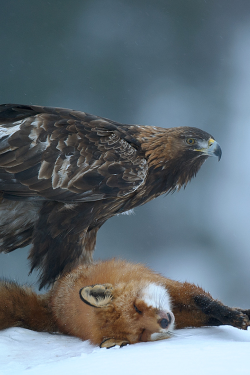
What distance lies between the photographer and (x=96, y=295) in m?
1.69

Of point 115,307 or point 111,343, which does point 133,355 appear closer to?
point 111,343

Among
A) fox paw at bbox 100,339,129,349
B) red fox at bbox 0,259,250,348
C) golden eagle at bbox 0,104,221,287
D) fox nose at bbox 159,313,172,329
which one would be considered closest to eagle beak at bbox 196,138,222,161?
golden eagle at bbox 0,104,221,287

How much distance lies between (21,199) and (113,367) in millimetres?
1667

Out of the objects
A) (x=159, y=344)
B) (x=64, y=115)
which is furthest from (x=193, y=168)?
(x=159, y=344)

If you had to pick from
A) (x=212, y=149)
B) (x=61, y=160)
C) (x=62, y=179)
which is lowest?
(x=62, y=179)

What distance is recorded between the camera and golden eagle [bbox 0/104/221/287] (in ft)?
8.84

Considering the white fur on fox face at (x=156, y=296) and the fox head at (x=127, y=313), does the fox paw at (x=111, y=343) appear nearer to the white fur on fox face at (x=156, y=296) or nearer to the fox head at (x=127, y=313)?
the fox head at (x=127, y=313)

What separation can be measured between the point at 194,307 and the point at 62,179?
1.30 metres

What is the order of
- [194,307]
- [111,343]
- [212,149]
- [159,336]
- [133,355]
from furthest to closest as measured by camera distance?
[212,149], [194,307], [159,336], [111,343], [133,355]

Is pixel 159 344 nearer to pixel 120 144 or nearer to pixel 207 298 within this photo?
pixel 207 298

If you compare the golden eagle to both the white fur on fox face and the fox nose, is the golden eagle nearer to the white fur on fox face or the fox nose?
the white fur on fox face

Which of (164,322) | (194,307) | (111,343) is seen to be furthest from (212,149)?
(111,343)

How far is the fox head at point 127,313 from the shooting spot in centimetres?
165

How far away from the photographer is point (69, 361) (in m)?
1.41
